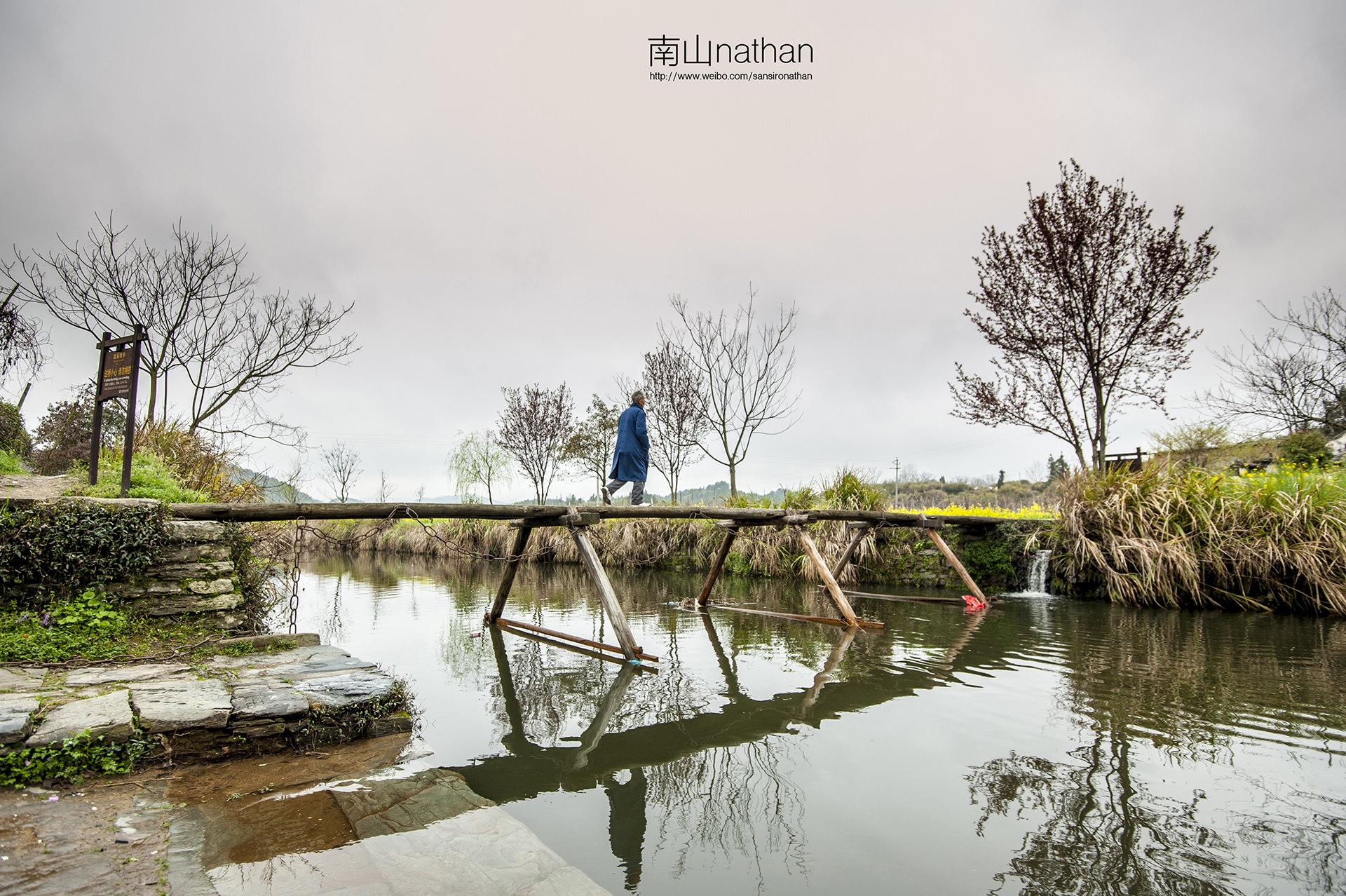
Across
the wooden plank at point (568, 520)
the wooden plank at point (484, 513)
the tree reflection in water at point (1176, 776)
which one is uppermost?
the wooden plank at point (484, 513)

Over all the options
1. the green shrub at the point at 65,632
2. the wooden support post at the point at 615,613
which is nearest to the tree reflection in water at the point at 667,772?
the wooden support post at the point at 615,613

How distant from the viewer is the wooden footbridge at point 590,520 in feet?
20.8

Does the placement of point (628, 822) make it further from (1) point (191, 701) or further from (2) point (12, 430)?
(2) point (12, 430)

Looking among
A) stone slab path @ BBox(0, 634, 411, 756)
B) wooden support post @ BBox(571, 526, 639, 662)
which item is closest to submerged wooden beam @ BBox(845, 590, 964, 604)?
wooden support post @ BBox(571, 526, 639, 662)

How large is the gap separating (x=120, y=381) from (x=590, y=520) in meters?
5.07

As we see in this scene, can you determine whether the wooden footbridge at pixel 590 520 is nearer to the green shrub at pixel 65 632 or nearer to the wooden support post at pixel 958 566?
the wooden support post at pixel 958 566

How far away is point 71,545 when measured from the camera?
5.28m

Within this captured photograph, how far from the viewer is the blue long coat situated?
9.47m

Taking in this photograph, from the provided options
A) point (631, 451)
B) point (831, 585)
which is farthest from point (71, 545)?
point (831, 585)

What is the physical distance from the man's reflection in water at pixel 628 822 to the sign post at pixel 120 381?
5.95 metres

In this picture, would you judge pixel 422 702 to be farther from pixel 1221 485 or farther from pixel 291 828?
pixel 1221 485

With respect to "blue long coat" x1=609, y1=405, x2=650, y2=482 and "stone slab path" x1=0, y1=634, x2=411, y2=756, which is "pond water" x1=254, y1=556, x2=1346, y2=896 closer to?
"stone slab path" x1=0, y1=634, x2=411, y2=756

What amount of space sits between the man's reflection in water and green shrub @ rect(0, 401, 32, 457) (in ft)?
56.1

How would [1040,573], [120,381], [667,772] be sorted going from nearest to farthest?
1. [667,772]
2. [120,381]
3. [1040,573]
